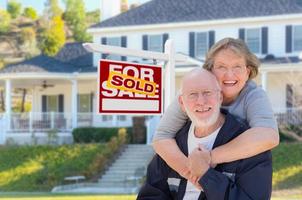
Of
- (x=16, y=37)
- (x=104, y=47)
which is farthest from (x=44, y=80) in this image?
(x=16, y=37)

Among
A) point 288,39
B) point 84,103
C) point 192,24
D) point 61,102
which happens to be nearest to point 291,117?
point 288,39

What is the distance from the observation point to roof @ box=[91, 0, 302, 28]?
30578mm

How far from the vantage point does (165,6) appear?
33750 millimetres

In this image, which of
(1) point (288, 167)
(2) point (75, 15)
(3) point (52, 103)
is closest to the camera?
(1) point (288, 167)

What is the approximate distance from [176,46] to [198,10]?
201 cm

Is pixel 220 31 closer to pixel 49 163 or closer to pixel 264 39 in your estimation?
pixel 264 39

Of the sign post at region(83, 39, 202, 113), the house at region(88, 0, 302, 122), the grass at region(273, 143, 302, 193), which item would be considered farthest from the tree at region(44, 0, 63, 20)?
the sign post at region(83, 39, 202, 113)

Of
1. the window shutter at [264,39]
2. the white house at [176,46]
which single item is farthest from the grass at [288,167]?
the window shutter at [264,39]

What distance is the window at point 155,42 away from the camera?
31.8 m

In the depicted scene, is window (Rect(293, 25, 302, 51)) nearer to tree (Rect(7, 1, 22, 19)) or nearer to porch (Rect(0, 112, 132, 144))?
porch (Rect(0, 112, 132, 144))

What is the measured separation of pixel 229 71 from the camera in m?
3.23

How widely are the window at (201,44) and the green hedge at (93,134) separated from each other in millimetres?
5444

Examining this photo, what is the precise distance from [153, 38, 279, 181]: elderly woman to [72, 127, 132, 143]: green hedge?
2403cm

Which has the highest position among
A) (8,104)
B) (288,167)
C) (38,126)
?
(8,104)
